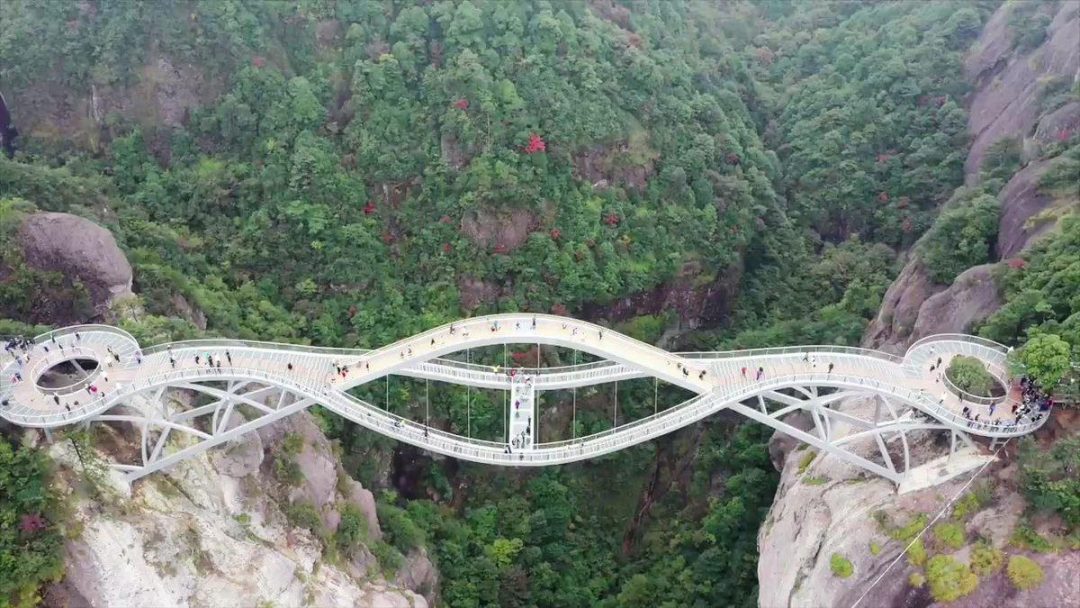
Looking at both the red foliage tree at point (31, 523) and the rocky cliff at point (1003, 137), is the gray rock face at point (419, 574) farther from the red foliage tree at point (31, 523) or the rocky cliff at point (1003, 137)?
the rocky cliff at point (1003, 137)

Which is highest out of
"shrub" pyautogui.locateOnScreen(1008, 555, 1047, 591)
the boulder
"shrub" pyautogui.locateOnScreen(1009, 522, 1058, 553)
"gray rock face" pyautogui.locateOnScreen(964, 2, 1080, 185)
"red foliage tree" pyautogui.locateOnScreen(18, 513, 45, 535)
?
"gray rock face" pyautogui.locateOnScreen(964, 2, 1080, 185)

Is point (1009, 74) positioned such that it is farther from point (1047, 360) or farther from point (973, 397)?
point (973, 397)

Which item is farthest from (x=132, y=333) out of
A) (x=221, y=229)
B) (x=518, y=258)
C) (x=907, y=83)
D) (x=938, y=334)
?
(x=907, y=83)

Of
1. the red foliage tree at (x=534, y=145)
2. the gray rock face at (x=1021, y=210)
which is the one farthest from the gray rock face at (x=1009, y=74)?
the red foliage tree at (x=534, y=145)

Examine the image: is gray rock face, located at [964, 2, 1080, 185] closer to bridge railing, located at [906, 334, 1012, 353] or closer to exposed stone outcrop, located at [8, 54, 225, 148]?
bridge railing, located at [906, 334, 1012, 353]

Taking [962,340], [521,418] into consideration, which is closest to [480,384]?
[521,418]

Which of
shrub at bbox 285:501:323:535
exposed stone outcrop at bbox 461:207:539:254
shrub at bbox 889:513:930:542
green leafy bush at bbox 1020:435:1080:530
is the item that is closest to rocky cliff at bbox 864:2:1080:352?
green leafy bush at bbox 1020:435:1080:530

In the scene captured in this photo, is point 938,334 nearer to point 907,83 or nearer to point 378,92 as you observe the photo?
point 907,83
